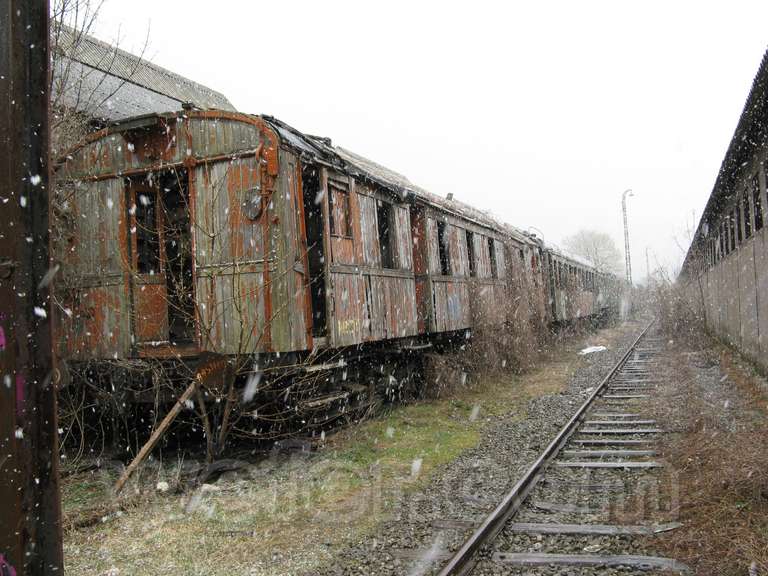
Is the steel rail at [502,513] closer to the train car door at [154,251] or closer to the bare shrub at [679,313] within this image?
the train car door at [154,251]

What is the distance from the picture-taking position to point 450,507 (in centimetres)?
516

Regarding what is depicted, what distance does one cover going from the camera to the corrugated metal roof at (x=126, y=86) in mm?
10484

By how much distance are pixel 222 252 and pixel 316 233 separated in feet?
5.06

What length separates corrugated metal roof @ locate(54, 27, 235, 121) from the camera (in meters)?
10.5

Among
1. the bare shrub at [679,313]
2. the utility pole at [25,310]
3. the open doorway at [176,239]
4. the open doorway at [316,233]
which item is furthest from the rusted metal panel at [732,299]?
the utility pole at [25,310]

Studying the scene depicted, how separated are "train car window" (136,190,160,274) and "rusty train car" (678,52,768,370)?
796 centimetres

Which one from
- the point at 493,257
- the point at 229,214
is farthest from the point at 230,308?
the point at 493,257

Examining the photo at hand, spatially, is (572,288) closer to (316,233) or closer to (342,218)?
(342,218)

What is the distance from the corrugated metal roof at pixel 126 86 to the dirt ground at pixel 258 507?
17.6 ft

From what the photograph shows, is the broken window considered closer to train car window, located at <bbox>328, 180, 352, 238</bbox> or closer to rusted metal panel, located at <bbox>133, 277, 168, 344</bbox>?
train car window, located at <bbox>328, 180, 352, 238</bbox>

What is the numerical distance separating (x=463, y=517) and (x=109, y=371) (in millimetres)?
4612

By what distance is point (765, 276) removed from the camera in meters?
10.2

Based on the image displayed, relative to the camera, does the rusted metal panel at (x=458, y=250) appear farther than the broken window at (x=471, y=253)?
No

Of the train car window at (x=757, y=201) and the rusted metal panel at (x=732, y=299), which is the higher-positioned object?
the train car window at (x=757, y=201)
